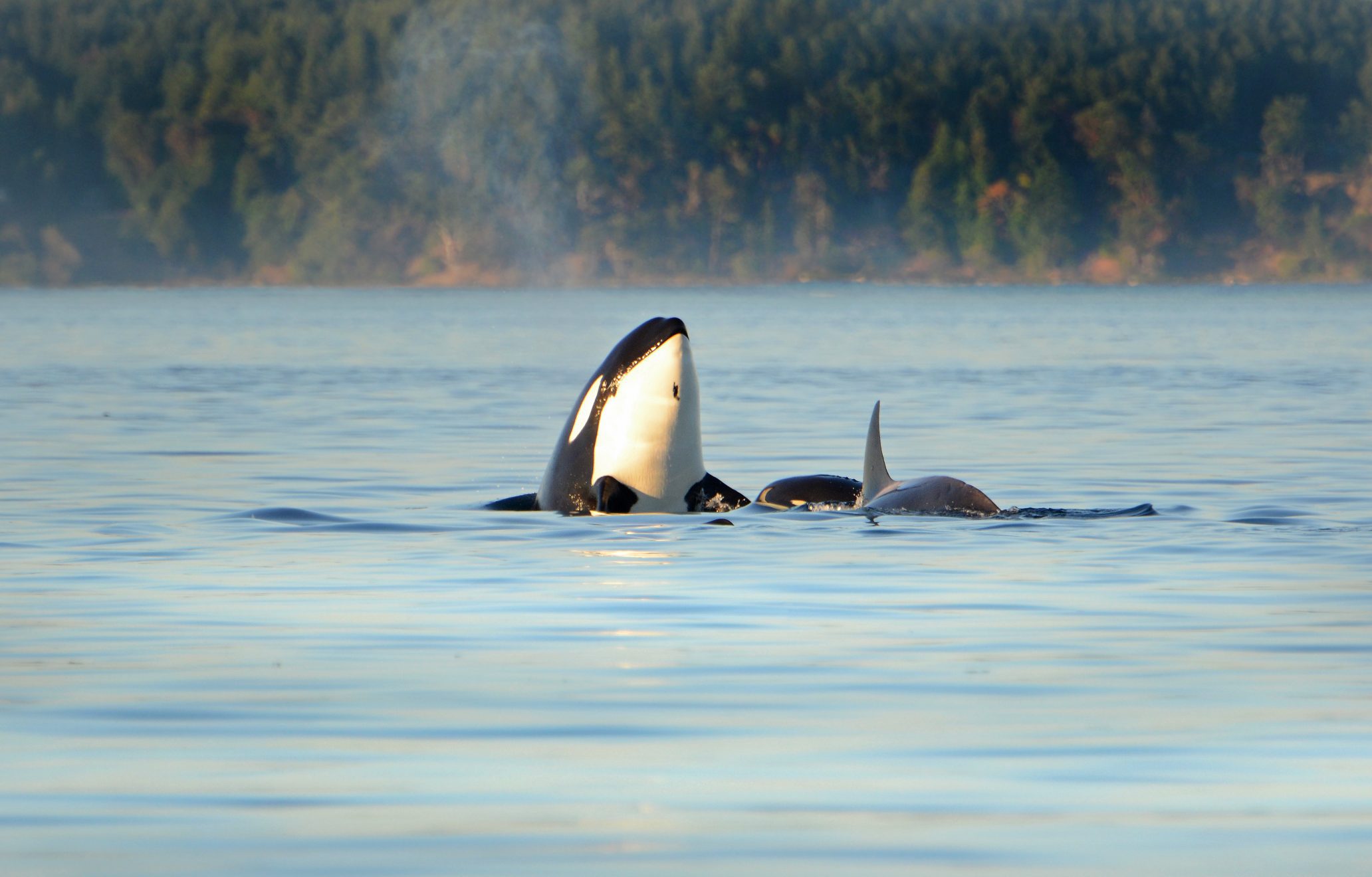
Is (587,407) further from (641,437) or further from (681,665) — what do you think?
(681,665)

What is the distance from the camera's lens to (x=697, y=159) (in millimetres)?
174375

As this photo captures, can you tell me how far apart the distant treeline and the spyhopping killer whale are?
15360 centimetres

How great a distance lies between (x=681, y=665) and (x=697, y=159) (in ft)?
546

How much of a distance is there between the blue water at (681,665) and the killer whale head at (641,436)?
0.27 m

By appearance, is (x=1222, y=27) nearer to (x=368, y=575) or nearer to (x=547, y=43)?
(x=547, y=43)

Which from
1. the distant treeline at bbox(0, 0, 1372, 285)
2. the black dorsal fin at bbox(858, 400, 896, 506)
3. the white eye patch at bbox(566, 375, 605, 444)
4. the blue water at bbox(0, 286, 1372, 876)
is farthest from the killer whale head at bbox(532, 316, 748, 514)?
the distant treeline at bbox(0, 0, 1372, 285)

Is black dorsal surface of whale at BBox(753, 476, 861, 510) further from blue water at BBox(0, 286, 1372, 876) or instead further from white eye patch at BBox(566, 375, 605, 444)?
white eye patch at BBox(566, 375, 605, 444)

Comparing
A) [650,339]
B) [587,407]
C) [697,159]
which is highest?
[697,159]

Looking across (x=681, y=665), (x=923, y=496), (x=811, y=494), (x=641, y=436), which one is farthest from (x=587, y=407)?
(x=681, y=665)

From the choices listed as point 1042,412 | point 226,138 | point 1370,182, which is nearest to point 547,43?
point 226,138

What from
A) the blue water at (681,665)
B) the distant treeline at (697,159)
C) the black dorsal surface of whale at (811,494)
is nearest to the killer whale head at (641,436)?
the blue water at (681,665)

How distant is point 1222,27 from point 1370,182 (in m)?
31.4

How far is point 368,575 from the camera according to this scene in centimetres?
1284

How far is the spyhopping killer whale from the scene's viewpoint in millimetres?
14781
